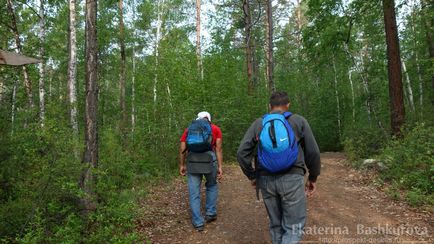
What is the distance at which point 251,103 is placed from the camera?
14.2 meters

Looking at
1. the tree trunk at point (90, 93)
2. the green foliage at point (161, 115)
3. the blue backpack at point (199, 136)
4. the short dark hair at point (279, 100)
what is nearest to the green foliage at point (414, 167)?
the green foliage at point (161, 115)

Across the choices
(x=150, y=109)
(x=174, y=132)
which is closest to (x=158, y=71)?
(x=150, y=109)

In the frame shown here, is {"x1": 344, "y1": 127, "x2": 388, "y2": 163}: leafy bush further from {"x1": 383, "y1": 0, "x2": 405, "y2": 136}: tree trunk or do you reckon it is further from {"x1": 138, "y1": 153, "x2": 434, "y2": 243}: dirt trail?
{"x1": 138, "y1": 153, "x2": 434, "y2": 243}: dirt trail

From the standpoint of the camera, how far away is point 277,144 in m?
3.36

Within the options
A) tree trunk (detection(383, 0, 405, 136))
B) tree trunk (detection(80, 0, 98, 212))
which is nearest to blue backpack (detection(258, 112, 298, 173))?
tree trunk (detection(80, 0, 98, 212))

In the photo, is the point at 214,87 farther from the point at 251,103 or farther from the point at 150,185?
the point at 150,185

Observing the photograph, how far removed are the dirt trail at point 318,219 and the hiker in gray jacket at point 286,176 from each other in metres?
1.39

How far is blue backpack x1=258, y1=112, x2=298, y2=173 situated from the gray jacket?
0.39 feet

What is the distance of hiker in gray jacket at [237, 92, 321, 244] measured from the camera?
3.49 metres

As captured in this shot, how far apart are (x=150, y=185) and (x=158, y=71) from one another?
411 centimetres

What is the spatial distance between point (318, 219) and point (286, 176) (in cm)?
254

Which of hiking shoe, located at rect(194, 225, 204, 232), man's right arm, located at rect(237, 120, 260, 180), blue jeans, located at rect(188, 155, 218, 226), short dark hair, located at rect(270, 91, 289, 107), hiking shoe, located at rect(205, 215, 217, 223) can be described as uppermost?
short dark hair, located at rect(270, 91, 289, 107)

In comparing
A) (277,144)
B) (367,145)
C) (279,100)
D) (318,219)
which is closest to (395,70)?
(367,145)

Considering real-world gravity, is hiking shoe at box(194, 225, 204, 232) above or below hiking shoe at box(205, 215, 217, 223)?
below
